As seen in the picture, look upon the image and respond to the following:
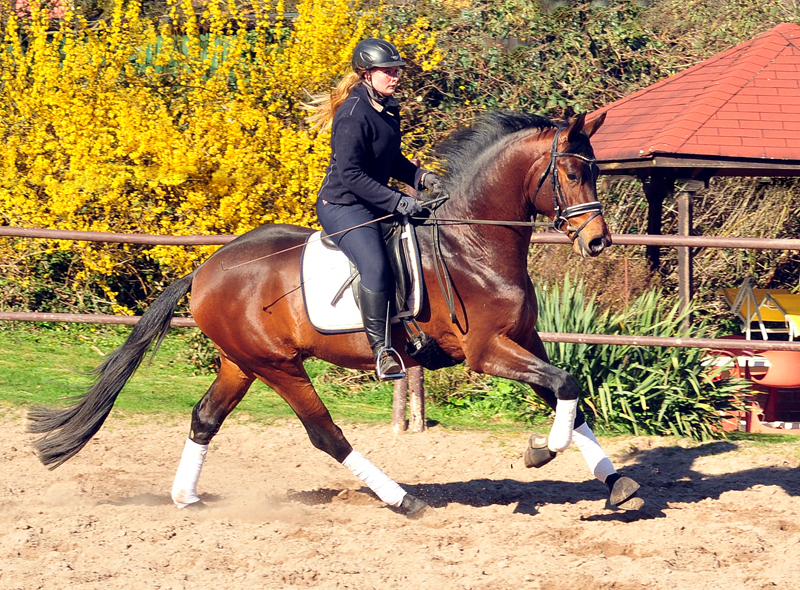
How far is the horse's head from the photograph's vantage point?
4.26 m

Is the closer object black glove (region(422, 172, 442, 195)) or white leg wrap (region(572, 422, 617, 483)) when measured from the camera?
black glove (region(422, 172, 442, 195))

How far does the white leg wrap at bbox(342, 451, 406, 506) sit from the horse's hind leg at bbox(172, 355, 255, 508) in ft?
2.70

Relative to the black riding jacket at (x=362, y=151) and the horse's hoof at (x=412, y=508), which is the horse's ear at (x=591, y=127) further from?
the horse's hoof at (x=412, y=508)

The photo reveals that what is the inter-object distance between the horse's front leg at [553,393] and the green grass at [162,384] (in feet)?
6.42

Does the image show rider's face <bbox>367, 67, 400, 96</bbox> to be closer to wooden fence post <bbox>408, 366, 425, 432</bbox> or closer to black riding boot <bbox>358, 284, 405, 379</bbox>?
black riding boot <bbox>358, 284, 405, 379</bbox>

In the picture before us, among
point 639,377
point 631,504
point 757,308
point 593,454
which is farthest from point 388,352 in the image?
point 757,308

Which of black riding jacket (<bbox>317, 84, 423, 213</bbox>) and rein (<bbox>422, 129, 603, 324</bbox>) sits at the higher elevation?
black riding jacket (<bbox>317, 84, 423, 213</bbox>)

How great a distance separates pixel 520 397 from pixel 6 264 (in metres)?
5.80

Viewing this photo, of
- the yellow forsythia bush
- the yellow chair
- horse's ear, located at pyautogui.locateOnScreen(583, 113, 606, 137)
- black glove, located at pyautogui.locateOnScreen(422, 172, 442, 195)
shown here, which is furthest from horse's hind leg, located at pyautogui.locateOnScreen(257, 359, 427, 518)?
the yellow chair

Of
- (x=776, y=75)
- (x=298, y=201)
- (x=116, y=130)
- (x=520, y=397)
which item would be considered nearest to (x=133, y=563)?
(x=520, y=397)

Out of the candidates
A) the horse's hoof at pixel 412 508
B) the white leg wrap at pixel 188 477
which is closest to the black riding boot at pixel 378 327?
the horse's hoof at pixel 412 508

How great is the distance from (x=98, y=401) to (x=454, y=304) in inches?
86.9

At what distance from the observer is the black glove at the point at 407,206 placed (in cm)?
450

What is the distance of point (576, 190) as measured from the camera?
4.32 meters
